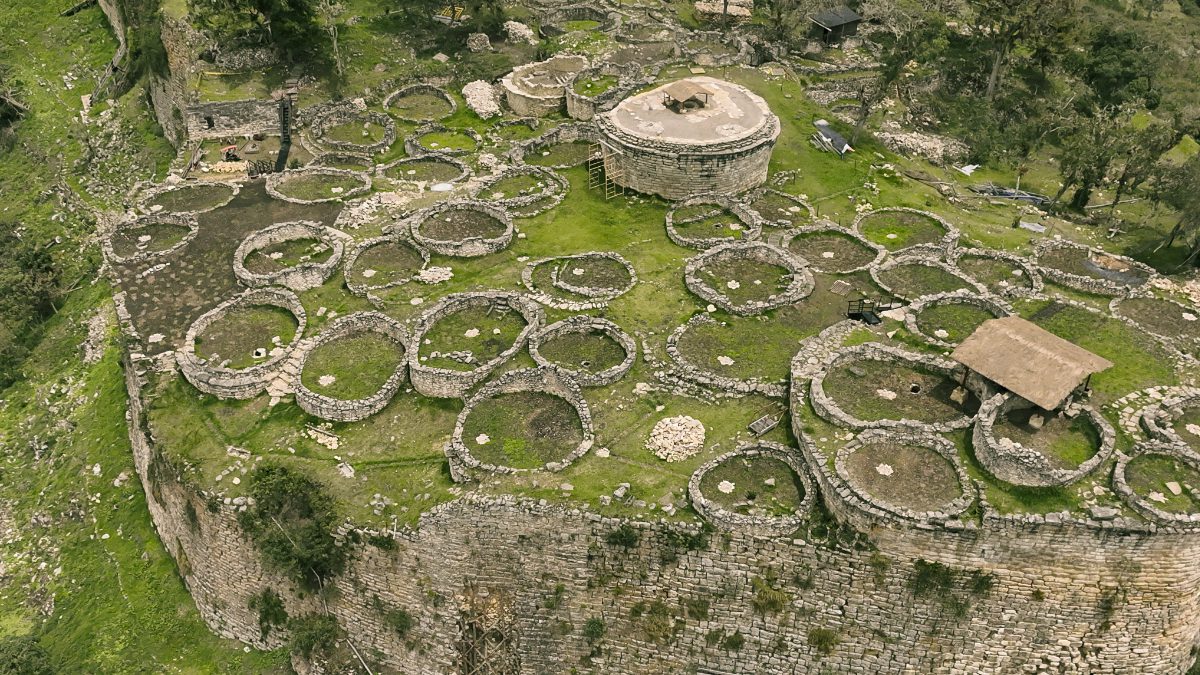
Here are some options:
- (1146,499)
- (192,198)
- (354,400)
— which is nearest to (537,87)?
(192,198)

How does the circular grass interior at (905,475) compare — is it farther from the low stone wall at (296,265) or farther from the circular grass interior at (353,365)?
the low stone wall at (296,265)

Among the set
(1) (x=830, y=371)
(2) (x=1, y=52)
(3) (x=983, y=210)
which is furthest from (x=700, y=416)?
(2) (x=1, y=52)

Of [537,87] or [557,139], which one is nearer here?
[557,139]

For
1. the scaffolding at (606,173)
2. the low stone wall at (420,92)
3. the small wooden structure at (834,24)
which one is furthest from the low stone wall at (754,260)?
the small wooden structure at (834,24)

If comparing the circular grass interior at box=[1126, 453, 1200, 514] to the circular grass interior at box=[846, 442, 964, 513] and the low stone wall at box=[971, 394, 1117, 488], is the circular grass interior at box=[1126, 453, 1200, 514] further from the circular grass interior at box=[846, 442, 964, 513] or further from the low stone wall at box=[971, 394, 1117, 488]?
the circular grass interior at box=[846, 442, 964, 513]

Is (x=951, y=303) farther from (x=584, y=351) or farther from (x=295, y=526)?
(x=295, y=526)

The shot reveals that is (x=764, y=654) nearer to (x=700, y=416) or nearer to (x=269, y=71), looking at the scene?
(x=700, y=416)
